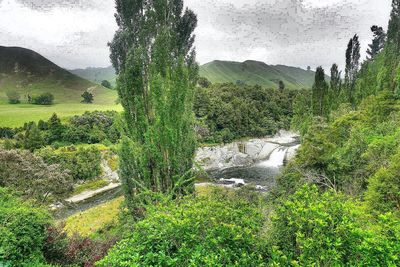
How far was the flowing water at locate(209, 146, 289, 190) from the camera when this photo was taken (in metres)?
40.2

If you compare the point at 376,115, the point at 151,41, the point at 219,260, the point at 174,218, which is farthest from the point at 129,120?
the point at 376,115

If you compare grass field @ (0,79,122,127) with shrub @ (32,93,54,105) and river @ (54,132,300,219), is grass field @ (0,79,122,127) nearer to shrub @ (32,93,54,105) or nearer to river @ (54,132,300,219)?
shrub @ (32,93,54,105)

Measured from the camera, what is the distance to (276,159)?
170 feet

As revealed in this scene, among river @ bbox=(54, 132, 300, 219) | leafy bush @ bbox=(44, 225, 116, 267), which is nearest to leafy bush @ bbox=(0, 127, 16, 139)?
river @ bbox=(54, 132, 300, 219)

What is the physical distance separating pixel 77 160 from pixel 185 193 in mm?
33958

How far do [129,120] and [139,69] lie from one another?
2945 millimetres

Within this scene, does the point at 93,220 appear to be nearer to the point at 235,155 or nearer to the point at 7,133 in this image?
the point at 235,155

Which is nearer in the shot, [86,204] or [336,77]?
[86,204]

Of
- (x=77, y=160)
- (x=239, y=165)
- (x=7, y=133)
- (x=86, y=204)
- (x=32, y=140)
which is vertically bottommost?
(x=86, y=204)

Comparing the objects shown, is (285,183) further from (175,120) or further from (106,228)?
(106,228)

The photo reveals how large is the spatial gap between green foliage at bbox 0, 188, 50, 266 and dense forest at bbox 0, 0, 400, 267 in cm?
4

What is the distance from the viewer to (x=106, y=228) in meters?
21.8

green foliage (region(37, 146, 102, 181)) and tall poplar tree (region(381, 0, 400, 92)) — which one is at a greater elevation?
tall poplar tree (region(381, 0, 400, 92))

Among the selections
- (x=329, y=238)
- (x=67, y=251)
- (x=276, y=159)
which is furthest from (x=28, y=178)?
(x=276, y=159)
